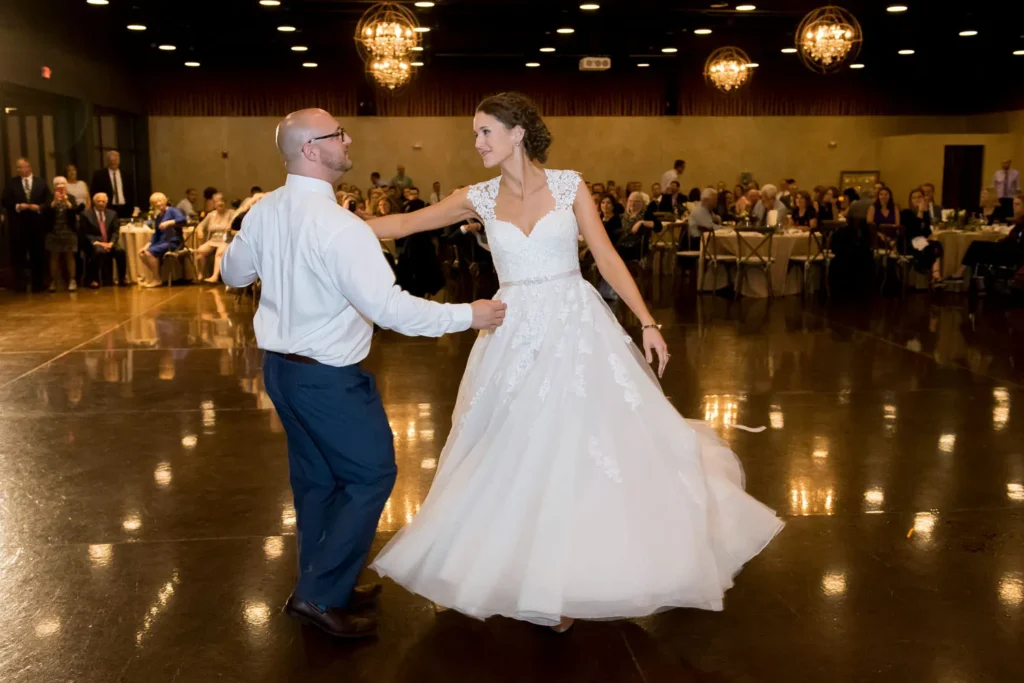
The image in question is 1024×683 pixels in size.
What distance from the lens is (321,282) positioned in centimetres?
241

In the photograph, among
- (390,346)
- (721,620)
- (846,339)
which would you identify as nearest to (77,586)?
(721,620)

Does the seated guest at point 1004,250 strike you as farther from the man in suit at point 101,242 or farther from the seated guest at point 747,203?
the man in suit at point 101,242

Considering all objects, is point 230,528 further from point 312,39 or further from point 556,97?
point 556,97

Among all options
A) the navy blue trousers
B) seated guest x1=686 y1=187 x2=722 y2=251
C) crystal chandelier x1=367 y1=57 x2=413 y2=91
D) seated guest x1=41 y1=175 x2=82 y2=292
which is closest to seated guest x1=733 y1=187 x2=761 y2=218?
seated guest x1=686 y1=187 x2=722 y2=251

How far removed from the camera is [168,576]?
10.2ft

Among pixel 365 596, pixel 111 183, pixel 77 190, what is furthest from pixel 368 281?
pixel 111 183

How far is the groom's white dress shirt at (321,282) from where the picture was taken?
7.67ft

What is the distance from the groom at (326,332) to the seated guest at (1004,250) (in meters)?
9.16

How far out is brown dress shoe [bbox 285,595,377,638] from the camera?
2.63m

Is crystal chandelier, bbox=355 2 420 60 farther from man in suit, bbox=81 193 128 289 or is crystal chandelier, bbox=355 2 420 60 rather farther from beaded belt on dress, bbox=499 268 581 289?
beaded belt on dress, bbox=499 268 581 289

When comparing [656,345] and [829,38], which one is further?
[829,38]

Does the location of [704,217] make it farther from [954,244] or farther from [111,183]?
[111,183]

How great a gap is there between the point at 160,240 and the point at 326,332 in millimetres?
10367

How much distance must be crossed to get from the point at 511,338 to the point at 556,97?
18.3 meters
